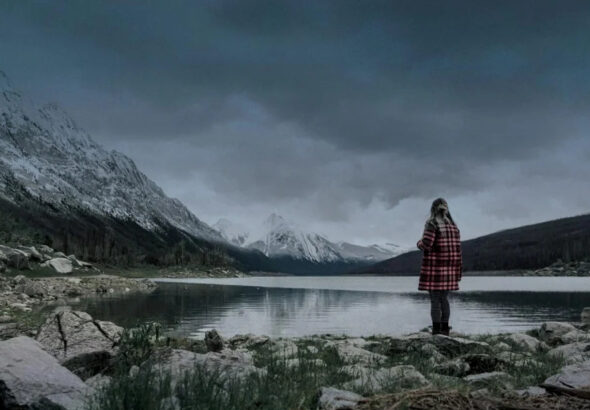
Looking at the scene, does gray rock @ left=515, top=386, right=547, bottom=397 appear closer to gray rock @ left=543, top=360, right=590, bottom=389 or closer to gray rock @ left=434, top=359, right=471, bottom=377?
gray rock @ left=543, top=360, right=590, bottom=389

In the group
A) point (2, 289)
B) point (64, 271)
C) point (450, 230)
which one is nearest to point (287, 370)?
point (450, 230)

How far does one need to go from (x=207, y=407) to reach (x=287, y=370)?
305 centimetres

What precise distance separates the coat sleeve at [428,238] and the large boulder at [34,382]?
397 inches

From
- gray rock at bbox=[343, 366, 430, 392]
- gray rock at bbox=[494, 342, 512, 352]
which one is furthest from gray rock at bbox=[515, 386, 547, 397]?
gray rock at bbox=[494, 342, 512, 352]

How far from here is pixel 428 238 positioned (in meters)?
14.5

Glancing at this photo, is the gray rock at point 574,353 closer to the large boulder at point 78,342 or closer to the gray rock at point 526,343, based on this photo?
the gray rock at point 526,343

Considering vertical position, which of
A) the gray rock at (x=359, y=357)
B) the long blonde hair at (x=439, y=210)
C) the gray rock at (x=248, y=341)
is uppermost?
the long blonde hair at (x=439, y=210)

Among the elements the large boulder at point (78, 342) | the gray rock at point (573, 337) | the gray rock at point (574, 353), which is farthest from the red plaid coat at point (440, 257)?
the large boulder at point (78, 342)

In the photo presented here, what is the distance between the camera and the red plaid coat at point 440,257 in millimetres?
14500

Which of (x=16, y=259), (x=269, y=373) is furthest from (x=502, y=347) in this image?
(x=16, y=259)

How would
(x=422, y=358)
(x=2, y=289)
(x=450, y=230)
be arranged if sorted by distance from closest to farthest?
(x=422, y=358)
(x=450, y=230)
(x=2, y=289)

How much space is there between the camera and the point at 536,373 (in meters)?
8.18

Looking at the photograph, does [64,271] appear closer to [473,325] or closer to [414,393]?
[473,325]

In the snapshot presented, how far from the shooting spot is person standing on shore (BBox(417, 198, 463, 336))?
1448 cm
